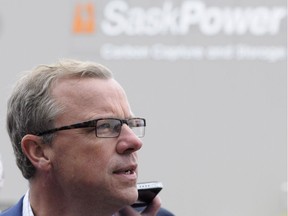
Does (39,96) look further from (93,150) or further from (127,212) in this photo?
(127,212)

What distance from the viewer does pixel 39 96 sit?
1704 millimetres

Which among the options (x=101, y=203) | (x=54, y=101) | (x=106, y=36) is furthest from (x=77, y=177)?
(x=106, y=36)

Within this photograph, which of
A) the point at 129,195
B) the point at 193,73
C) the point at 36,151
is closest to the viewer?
the point at 129,195

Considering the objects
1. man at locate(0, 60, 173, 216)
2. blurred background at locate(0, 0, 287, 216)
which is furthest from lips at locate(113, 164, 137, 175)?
blurred background at locate(0, 0, 287, 216)

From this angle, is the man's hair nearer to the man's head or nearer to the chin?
the man's head

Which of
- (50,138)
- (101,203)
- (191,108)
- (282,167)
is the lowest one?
(282,167)

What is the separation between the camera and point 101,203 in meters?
1.65

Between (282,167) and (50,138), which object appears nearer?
(50,138)

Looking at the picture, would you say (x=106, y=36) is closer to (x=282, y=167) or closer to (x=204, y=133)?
(x=204, y=133)

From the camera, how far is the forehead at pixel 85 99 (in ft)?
5.49

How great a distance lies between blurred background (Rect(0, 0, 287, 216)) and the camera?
279 inches

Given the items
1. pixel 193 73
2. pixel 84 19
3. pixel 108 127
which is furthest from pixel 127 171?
pixel 84 19

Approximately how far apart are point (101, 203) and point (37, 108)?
10.9 inches

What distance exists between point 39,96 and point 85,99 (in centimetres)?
12
